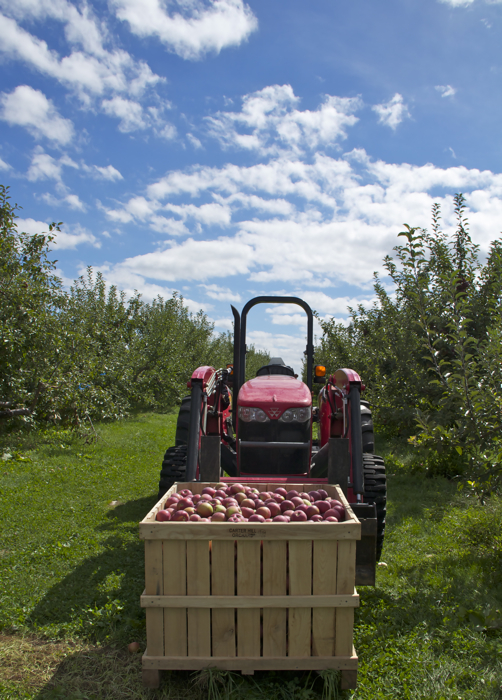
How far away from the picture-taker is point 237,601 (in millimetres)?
2545

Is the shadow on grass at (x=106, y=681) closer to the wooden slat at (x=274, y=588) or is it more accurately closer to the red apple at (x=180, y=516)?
the wooden slat at (x=274, y=588)

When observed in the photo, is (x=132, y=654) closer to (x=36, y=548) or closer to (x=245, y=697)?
(x=245, y=697)

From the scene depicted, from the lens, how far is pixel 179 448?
488 cm

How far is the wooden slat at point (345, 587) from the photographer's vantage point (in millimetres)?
2586

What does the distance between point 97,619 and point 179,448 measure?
1861 mm

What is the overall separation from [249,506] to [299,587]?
60cm

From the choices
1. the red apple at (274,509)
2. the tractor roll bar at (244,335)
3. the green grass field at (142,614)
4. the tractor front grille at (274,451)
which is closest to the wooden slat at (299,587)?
the green grass field at (142,614)

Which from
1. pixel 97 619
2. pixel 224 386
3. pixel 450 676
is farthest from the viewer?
pixel 224 386

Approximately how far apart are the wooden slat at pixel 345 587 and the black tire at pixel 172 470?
7.36ft

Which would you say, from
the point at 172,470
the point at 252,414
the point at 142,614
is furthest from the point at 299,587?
the point at 172,470

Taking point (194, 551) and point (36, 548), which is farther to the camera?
point (36, 548)

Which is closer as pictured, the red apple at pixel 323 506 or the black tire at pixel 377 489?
the red apple at pixel 323 506

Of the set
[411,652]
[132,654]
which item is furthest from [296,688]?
[132,654]

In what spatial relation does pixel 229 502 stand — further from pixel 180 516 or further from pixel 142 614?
pixel 142 614
